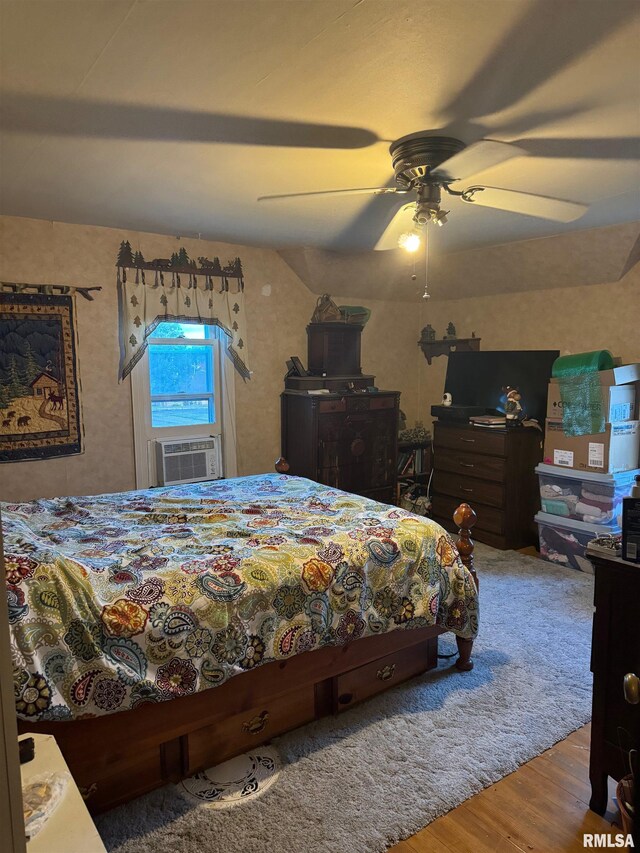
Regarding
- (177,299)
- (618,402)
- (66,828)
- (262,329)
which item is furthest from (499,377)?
(66,828)

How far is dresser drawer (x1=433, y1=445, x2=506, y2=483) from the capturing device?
14.3ft

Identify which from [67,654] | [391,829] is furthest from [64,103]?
[391,829]

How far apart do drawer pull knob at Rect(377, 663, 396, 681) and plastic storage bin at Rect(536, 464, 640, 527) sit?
2128 millimetres

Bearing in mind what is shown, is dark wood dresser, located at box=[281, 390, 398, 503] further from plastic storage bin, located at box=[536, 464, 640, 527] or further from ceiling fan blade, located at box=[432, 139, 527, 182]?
ceiling fan blade, located at box=[432, 139, 527, 182]

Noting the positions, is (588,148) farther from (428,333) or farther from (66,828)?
(428,333)

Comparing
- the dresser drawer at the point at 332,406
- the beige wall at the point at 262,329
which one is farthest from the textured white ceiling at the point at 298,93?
the dresser drawer at the point at 332,406

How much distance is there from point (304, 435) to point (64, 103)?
299 centimetres

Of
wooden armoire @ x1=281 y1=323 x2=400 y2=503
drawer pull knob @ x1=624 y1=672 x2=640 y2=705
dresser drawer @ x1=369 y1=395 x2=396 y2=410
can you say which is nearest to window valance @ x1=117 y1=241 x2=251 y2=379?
wooden armoire @ x1=281 y1=323 x2=400 y2=503

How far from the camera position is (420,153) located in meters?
2.16

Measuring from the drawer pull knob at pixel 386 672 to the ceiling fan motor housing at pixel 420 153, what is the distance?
214 cm

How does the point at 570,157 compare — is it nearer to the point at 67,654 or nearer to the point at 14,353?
the point at 67,654

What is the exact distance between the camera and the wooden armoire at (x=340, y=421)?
4.45 meters

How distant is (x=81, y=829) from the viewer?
112cm

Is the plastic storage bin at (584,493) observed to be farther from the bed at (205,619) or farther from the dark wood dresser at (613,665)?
the dark wood dresser at (613,665)
